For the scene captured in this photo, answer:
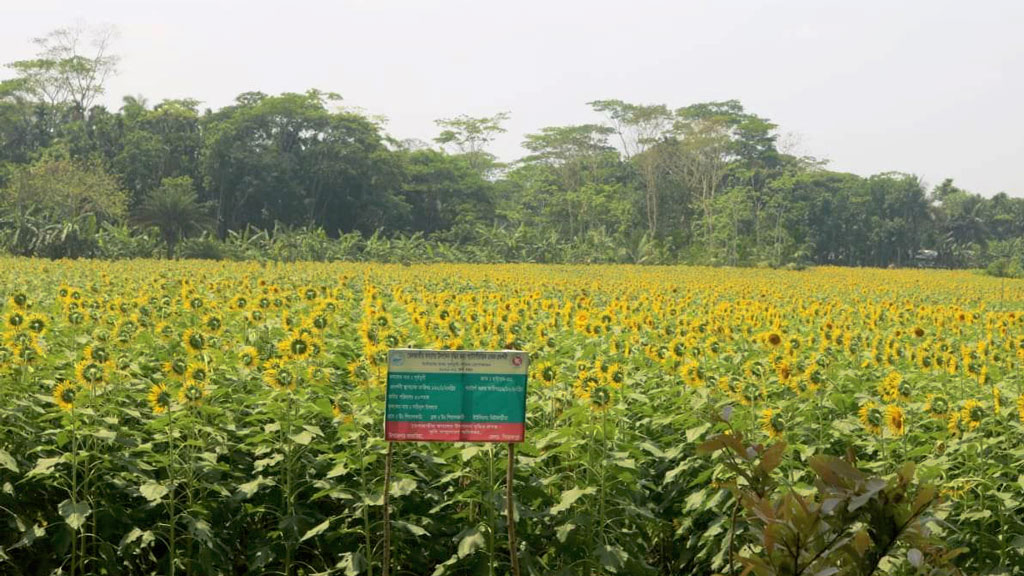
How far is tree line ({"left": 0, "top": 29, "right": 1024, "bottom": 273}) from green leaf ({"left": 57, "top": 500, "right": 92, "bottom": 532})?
23.6 metres

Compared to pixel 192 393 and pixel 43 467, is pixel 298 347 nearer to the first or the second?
pixel 192 393

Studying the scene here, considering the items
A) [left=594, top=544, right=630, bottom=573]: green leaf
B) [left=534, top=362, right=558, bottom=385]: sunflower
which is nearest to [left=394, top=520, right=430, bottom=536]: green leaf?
[left=594, top=544, right=630, bottom=573]: green leaf

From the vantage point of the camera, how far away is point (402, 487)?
4438 millimetres

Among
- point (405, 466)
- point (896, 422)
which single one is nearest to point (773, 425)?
point (896, 422)

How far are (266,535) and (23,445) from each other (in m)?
1.27

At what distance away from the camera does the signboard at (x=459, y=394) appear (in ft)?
12.9

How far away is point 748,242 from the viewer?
4516 centimetres

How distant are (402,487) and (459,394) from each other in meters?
0.73

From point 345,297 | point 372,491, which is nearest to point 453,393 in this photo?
point 372,491

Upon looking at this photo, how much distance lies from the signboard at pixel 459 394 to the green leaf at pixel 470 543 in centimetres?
73

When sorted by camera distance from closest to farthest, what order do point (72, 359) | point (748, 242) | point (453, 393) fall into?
point (453, 393) < point (72, 359) < point (748, 242)

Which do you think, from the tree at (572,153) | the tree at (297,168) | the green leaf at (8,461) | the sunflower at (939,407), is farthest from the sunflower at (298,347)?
the tree at (572,153)

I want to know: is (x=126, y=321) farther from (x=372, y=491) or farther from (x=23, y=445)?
(x=372, y=491)

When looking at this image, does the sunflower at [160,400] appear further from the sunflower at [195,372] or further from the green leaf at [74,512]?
the green leaf at [74,512]
